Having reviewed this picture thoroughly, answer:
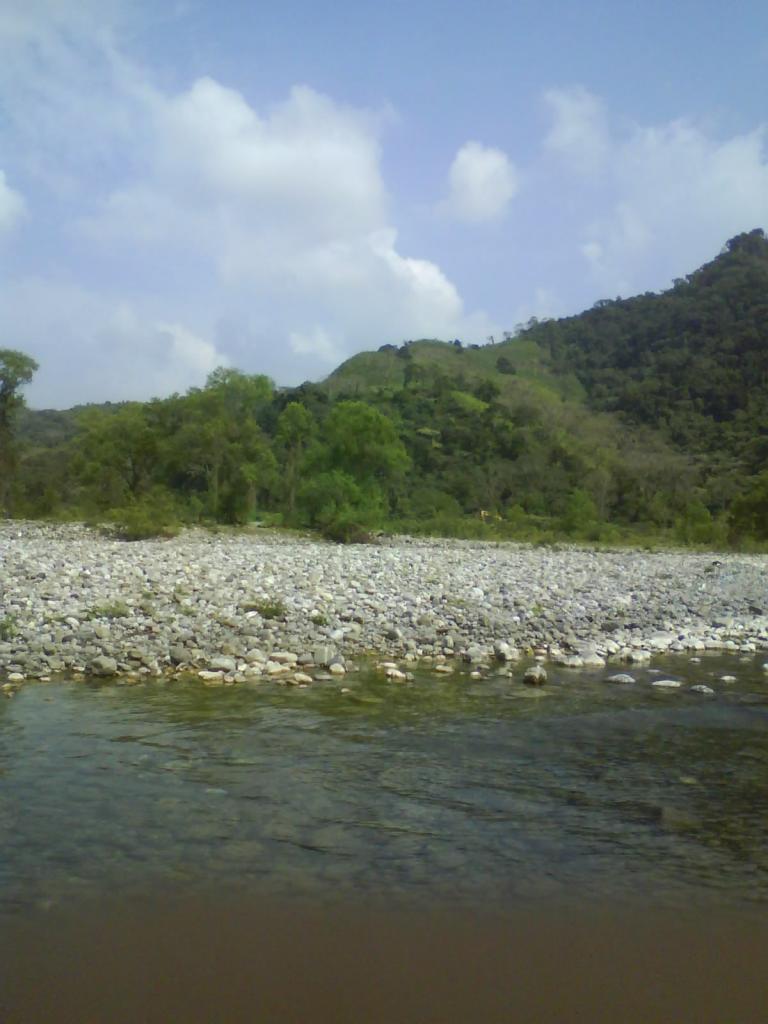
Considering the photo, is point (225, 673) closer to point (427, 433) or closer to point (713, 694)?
point (713, 694)

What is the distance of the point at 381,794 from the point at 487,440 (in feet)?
224

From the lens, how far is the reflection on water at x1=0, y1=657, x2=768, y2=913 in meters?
4.69

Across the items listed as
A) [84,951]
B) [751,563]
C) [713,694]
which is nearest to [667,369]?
[751,563]

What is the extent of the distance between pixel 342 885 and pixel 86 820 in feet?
5.79

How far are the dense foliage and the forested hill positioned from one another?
29 cm

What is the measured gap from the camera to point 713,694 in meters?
9.40

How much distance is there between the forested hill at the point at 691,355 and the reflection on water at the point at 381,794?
6535 centimetres

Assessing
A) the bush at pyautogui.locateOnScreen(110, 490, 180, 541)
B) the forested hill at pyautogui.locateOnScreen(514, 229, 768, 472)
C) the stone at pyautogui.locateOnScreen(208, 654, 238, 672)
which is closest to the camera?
the stone at pyautogui.locateOnScreen(208, 654, 238, 672)

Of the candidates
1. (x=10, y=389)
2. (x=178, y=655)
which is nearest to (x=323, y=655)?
(x=178, y=655)

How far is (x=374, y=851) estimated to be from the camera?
501 centimetres

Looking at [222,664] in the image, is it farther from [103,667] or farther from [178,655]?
[103,667]

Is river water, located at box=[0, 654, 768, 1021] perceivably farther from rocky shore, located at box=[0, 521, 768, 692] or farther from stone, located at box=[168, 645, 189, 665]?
rocky shore, located at box=[0, 521, 768, 692]

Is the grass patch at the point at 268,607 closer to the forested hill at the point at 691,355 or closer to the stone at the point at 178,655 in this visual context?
the stone at the point at 178,655

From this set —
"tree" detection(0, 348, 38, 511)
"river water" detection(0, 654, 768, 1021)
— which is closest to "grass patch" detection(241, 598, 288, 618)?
"river water" detection(0, 654, 768, 1021)
